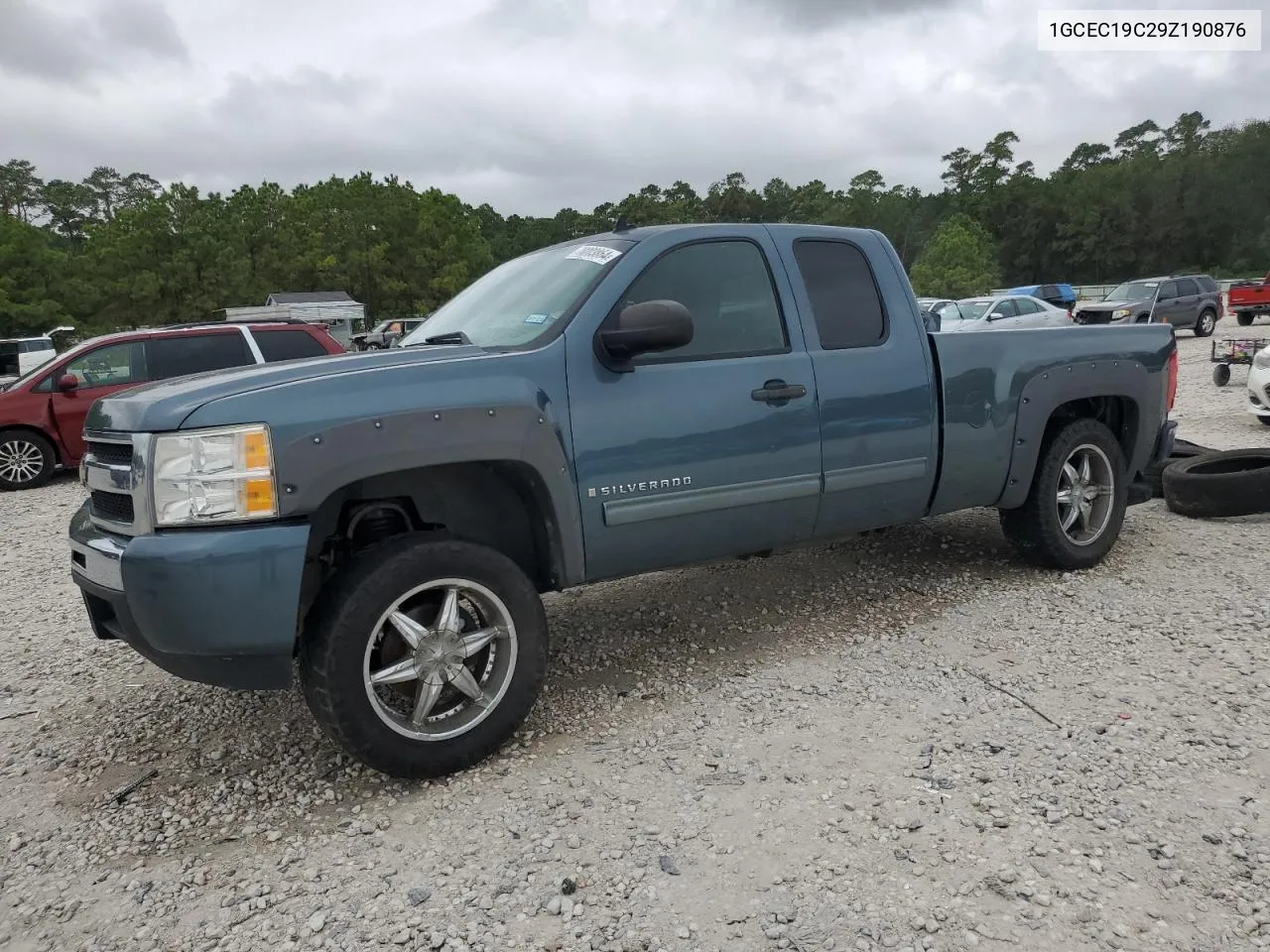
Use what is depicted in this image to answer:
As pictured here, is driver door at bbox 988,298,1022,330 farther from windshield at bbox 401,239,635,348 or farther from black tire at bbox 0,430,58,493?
windshield at bbox 401,239,635,348

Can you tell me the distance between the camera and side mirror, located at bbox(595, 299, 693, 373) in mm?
3219

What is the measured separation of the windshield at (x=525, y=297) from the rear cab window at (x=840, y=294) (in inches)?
36.0

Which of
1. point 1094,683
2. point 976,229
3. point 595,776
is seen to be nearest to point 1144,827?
point 1094,683

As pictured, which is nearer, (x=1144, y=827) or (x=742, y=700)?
(x=1144, y=827)

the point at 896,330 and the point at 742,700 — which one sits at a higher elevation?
the point at 896,330

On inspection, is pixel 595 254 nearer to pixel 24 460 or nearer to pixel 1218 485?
pixel 1218 485

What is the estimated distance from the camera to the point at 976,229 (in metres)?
75.3

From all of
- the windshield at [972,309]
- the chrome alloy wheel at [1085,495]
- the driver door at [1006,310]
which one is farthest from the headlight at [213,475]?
the windshield at [972,309]

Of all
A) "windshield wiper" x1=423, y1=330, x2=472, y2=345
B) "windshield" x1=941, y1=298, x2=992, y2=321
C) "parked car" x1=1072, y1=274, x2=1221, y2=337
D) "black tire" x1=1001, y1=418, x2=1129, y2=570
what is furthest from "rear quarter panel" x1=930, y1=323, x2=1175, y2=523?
"parked car" x1=1072, y1=274, x2=1221, y2=337

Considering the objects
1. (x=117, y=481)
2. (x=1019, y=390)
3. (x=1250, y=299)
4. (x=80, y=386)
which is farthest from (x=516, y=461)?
(x=1250, y=299)

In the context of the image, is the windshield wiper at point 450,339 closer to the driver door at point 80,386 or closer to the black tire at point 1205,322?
the driver door at point 80,386

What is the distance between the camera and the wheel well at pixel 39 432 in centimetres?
1016

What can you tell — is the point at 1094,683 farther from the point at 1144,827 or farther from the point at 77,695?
the point at 77,695

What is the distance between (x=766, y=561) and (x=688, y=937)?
11.0 ft
